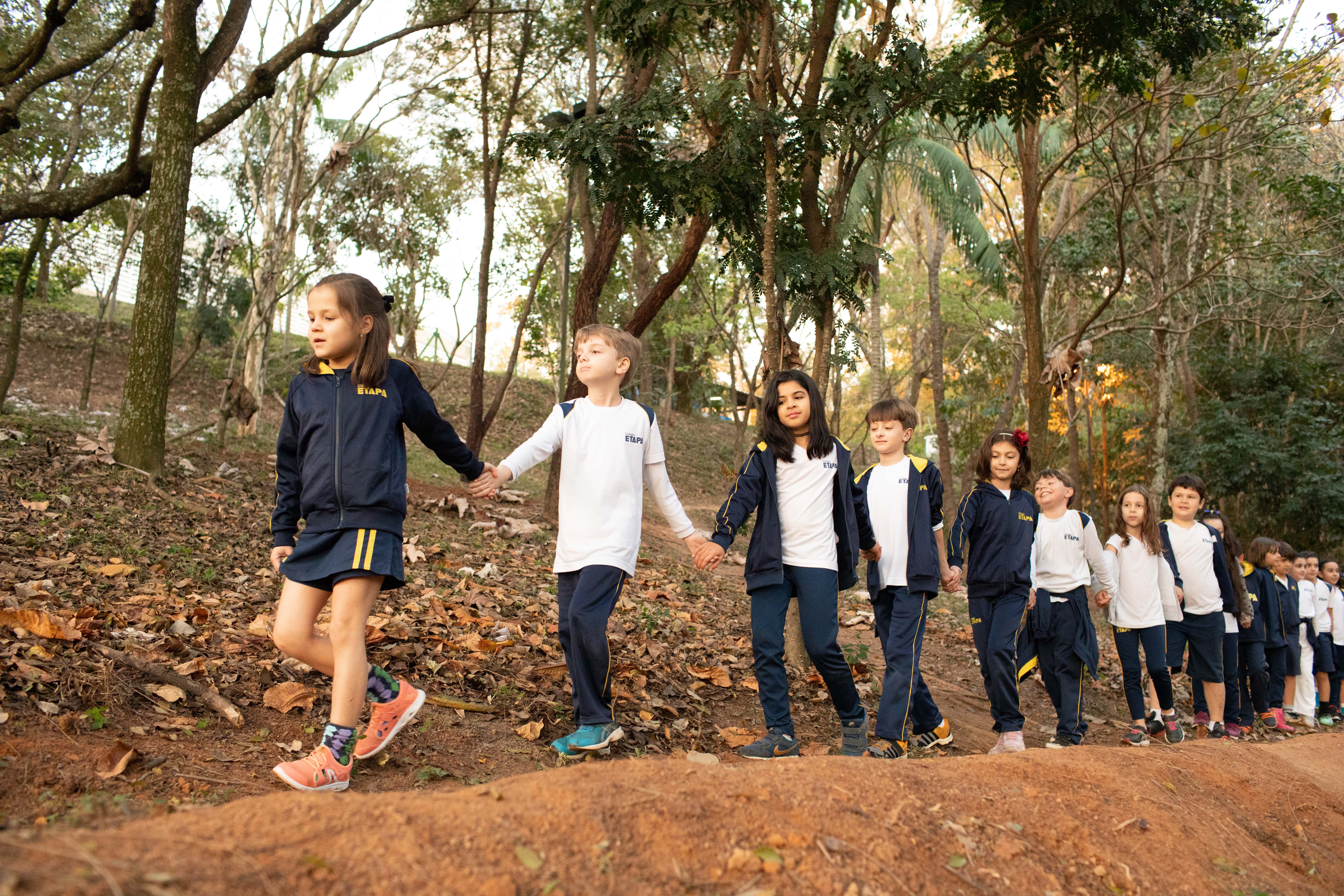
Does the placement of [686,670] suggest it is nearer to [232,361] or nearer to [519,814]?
[519,814]

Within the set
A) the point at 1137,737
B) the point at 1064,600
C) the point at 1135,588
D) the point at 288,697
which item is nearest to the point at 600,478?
the point at 288,697

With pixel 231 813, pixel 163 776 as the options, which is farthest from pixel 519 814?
pixel 163 776

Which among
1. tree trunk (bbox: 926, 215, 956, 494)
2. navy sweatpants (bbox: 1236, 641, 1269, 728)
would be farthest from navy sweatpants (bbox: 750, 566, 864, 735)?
tree trunk (bbox: 926, 215, 956, 494)

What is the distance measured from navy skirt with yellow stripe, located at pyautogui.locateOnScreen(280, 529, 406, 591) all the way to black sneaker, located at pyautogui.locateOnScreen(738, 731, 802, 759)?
1980 mm

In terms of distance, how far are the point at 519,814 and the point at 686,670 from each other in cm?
377

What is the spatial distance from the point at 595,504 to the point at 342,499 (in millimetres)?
1132

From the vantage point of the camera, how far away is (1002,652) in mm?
5473

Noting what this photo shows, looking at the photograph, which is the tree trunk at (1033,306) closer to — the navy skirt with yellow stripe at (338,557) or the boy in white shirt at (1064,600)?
the boy in white shirt at (1064,600)

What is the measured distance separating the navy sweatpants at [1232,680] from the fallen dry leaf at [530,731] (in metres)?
6.25

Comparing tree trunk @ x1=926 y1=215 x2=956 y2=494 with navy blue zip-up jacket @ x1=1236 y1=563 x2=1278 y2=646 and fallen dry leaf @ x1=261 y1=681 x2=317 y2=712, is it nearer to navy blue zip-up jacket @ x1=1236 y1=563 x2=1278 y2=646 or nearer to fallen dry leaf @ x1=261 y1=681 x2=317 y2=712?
navy blue zip-up jacket @ x1=1236 y1=563 x2=1278 y2=646

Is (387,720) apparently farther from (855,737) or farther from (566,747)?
(855,737)

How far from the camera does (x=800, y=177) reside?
23.9ft

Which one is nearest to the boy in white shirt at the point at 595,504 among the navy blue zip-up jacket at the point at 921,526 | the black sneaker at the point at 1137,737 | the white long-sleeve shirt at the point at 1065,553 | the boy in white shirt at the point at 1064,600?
the navy blue zip-up jacket at the point at 921,526

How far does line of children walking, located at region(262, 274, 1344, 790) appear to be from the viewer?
3.58m
